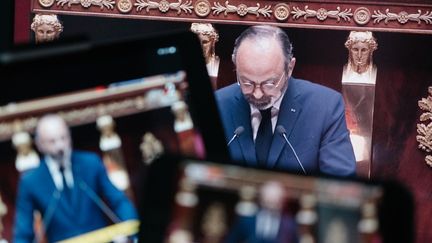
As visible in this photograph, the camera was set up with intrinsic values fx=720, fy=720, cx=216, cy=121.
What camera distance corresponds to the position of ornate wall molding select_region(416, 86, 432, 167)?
0.95m

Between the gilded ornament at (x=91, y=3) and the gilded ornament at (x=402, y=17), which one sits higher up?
the gilded ornament at (x=91, y=3)

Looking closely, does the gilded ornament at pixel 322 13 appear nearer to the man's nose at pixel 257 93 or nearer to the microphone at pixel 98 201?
the man's nose at pixel 257 93

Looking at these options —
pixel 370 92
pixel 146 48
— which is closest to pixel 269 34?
pixel 370 92

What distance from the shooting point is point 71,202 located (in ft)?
1.63

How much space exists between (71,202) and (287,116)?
465mm

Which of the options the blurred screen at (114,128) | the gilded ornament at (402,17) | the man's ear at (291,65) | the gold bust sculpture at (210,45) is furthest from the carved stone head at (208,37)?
the blurred screen at (114,128)

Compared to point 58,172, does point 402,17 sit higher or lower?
higher

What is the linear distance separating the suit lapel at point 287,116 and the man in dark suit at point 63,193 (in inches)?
16.5

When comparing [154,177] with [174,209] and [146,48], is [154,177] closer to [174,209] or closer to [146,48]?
[174,209]

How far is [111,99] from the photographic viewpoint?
1.66ft

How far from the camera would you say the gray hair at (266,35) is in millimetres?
933

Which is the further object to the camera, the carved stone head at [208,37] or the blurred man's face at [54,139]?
the carved stone head at [208,37]

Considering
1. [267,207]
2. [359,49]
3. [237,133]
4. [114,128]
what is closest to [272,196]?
[267,207]

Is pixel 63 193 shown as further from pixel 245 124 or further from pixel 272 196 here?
pixel 245 124
